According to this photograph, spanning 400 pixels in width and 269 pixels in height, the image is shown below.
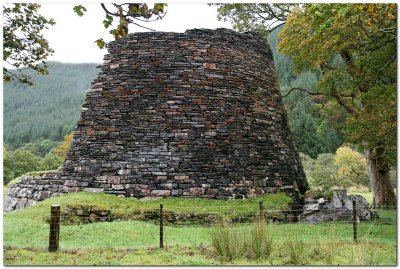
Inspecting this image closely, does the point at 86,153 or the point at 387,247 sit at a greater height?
the point at 86,153

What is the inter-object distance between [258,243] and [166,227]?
9.45 feet

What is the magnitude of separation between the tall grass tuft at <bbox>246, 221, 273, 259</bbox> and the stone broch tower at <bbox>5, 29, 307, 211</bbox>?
3690 mm

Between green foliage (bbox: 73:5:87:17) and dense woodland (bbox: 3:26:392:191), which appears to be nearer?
green foliage (bbox: 73:5:87:17)

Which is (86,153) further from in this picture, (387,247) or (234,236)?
(387,247)

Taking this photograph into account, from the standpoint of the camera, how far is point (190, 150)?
992cm

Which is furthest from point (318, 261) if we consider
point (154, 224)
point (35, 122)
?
point (35, 122)

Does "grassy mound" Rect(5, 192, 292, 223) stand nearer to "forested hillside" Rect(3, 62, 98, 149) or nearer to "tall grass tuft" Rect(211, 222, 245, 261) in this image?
"tall grass tuft" Rect(211, 222, 245, 261)

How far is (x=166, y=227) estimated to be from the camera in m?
8.37

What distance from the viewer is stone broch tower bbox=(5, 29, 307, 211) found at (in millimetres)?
9766

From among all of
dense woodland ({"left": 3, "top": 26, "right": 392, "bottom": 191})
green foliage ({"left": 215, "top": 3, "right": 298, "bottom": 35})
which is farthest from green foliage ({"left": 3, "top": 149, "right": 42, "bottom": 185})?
green foliage ({"left": 215, "top": 3, "right": 298, "bottom": 35})

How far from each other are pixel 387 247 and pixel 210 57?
589 cm

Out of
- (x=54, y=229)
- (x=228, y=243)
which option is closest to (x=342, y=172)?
(x=228, y=243)

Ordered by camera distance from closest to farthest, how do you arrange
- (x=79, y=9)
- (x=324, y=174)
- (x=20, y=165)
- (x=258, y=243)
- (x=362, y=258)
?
(x=79, y=9) < (x=362, y=258) < (x=258, y=243) < (x=20, y=165) < (x=324, y=174)

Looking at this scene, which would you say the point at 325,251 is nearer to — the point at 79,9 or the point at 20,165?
the point at 79,9
